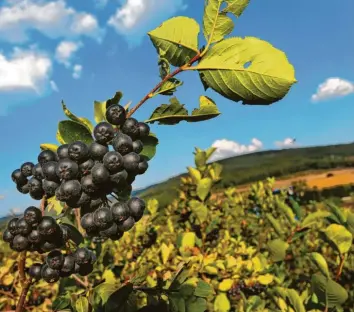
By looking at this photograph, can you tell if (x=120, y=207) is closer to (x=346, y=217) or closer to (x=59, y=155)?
(x=59, y=155)

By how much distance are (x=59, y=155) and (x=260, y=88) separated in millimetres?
682

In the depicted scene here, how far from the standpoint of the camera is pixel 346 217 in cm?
261

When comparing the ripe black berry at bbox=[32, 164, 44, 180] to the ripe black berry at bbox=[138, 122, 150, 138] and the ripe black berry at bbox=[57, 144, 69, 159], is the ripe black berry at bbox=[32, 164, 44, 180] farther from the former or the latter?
the ripe black berry at bbox=[138, 122, 150, 138]

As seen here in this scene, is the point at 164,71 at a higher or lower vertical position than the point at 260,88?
higher

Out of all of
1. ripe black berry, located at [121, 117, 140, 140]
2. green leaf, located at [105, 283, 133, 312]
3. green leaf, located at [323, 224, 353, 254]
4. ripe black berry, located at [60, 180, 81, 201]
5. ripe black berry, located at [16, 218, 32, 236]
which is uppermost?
ripe black berry, located at [121, 117, 140, 140]

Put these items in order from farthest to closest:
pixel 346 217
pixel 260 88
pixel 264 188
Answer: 1. pixel 264 188
2. pixel 346 217
3. pixel 260 88

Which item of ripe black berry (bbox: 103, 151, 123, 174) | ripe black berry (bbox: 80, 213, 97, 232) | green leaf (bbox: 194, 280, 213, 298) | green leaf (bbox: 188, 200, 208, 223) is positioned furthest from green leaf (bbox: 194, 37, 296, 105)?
green leaf (bbox: 188, 200, 208, 223)

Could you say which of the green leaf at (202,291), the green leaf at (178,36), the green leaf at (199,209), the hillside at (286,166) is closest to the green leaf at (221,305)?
the green leaf at (202,291)

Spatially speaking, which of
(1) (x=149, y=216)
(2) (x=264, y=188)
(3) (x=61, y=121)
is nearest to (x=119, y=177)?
(3) (x=61, y=121)

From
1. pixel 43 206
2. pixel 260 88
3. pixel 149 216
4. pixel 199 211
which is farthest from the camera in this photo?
pixel 149 216

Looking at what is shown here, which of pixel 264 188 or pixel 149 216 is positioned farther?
pixel 264 188

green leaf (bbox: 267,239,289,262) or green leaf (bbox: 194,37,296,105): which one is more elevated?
green leaf (bbox: 194,37,296,105)

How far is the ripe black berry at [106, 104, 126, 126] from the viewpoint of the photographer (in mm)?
1315

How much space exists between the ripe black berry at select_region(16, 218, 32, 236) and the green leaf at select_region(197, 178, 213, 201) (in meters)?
3.26
